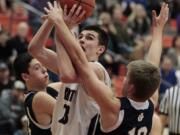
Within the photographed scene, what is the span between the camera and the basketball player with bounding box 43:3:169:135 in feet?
16.1

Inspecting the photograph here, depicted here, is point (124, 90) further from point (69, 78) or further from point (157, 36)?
point (157, 36)

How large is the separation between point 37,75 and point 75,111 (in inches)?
43.0

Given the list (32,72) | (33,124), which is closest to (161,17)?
(32,72)

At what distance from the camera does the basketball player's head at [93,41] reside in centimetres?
555

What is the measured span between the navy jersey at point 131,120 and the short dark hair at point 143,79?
0.11 metres

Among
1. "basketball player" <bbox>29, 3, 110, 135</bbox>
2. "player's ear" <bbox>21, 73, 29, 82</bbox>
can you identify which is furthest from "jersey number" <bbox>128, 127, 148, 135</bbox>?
"player's ear" <bbox>21, 73, 29, 82</bbox>

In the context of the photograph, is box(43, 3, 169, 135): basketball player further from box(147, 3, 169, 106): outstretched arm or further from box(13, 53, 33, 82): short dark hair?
box(13, 53, 33, 82): short dark hair

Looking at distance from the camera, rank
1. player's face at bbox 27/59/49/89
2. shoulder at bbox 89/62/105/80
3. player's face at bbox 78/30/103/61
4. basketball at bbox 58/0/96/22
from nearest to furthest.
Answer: basketball at bbox 58/0/96/22
shoulder at bbox 89/62/105/80
player's face at bbox 78/30/103/61
player's face at bbox 27/59/49/89

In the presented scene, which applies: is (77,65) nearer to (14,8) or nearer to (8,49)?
(8,49)

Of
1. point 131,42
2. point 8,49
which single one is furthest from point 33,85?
point 131,42

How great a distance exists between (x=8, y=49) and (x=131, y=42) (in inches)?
159

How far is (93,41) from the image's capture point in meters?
5.63

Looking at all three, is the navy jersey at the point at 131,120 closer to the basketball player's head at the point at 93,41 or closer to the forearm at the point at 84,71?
the forearm at the point at 84,71

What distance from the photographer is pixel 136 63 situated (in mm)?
5105
